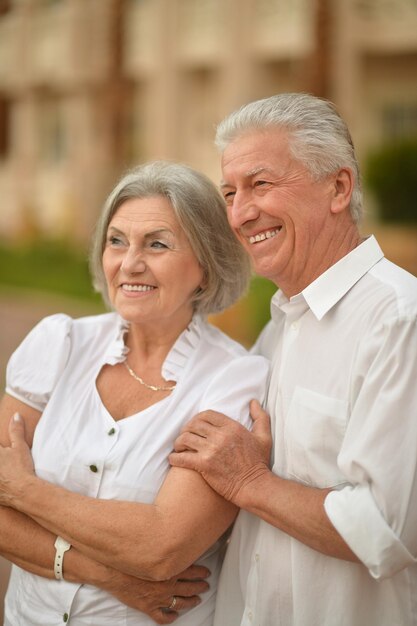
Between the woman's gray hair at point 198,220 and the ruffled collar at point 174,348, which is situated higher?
the woman's gray hair at point 198,220

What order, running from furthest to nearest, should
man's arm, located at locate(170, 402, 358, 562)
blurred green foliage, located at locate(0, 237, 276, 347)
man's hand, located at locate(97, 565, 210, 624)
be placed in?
blurred green foliage, located at locate(0, 237, 276, 347) < man's hand, located at locate(97, 565, 210, 624) < man's arm, located at locate(170, 402, 358, 562)

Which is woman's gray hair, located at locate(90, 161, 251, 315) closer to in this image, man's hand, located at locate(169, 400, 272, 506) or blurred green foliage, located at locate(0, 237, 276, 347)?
man's hand, located at locate(169, 400, 272, 506)

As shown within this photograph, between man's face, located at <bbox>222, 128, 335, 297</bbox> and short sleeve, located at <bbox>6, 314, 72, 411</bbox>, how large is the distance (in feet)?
2.74

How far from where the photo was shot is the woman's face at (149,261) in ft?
9.16

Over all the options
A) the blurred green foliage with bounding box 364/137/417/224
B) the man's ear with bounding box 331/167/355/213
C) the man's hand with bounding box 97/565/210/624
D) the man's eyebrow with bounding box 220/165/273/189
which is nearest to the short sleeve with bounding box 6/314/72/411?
the man's hand with bounding box 97/565/210/624

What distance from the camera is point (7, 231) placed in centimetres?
2097

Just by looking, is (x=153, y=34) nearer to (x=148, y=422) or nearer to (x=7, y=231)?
(x=7, y=231)

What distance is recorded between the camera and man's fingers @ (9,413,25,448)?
2.79 metres

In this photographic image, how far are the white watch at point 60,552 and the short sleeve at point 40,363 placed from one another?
0.53 meters

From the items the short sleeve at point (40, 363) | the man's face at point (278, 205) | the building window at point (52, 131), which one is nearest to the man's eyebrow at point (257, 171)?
the man's face at point (278, 205)

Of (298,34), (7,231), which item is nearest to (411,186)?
(298,34)

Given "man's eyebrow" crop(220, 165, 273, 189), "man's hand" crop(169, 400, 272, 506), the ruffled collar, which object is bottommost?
"man's hand" crop(169, 400, 272, 506)

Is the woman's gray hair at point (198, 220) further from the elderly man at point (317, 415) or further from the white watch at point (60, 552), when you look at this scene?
the white watch at point (60, 552)

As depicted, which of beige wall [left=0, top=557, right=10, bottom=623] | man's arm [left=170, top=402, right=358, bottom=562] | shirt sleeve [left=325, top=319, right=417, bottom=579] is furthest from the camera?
beige wall [left=0, top=557, right=10, bottom=623]
